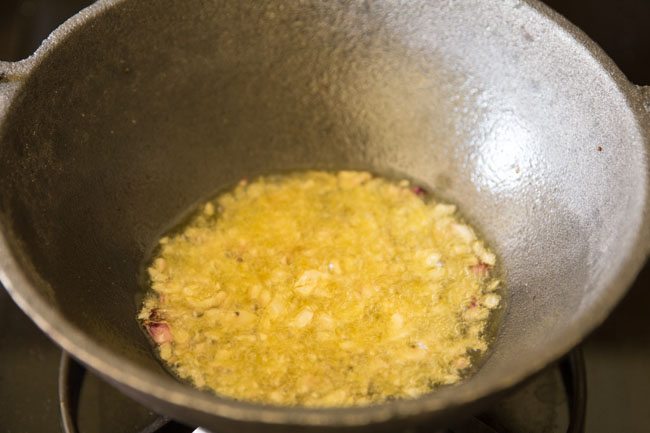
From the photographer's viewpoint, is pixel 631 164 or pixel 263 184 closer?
pixel 631 164

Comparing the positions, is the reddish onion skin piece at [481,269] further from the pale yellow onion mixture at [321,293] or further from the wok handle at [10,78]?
the wok handle at [10,78]

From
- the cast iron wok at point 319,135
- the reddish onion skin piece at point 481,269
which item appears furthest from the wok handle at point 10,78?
the reddish onion skin piece at point 481,269

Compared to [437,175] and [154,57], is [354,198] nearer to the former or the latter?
[437,175]

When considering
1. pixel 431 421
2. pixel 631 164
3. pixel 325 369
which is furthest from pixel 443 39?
pixel 431 421

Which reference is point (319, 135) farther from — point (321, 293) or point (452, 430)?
point (452, 430)

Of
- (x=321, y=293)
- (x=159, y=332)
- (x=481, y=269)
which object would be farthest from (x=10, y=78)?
(x=481, y=269)

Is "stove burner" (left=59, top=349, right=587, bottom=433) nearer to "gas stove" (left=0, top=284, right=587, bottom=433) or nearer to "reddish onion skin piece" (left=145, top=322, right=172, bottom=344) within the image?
"gas stove" (left=0, top=284, right=587, bottom=433)
